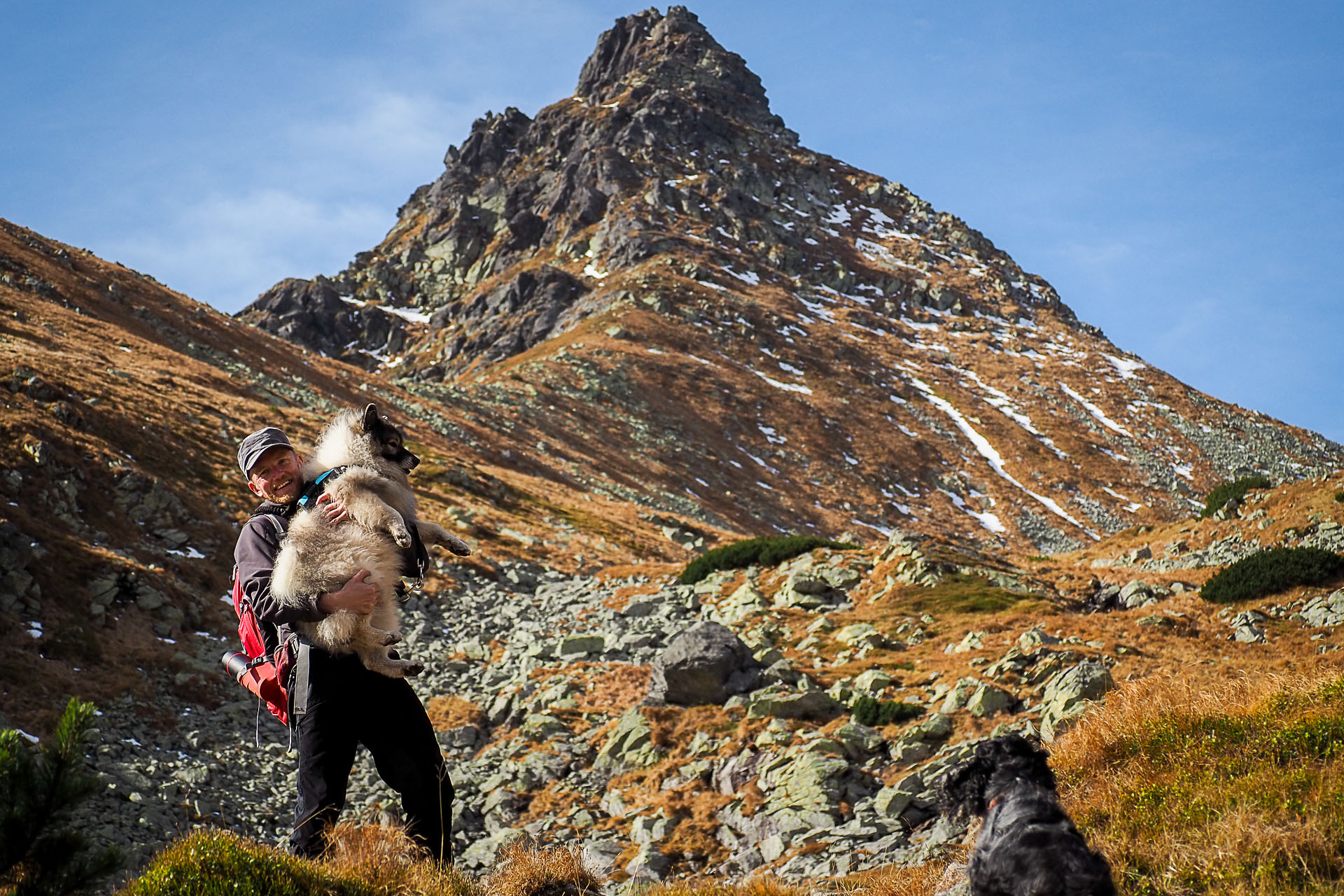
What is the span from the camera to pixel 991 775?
376 cm

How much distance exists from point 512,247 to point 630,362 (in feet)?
175

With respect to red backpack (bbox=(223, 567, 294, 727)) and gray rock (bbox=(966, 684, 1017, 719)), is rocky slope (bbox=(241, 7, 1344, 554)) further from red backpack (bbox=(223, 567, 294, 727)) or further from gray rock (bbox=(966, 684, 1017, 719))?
red backpack (bbox=(223, 567, 294, 727))

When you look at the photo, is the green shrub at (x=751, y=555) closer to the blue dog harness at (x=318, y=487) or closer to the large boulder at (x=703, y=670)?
the large boulder at (x=703, y=670)

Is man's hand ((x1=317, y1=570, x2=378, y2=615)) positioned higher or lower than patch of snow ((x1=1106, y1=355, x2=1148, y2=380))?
lower

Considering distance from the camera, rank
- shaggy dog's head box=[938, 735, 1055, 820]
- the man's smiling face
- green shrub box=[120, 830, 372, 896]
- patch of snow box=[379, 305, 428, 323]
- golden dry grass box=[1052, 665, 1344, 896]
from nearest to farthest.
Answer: shaggy dog's head box=[938, 735, 1055, 820] → green shrub box=[120, 830, 372, 896] → golden dry grass box=[1052, 665, 1344, 896] → the man's smiling face → patch of snow box=[379, 305, 428, 323]

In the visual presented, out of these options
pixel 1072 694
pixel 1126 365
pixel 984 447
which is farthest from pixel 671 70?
pixel 1072 694

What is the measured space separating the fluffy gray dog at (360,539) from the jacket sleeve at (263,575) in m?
0.05

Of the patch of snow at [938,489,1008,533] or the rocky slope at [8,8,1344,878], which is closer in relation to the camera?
the rocky slope at [8,8,1344,878]

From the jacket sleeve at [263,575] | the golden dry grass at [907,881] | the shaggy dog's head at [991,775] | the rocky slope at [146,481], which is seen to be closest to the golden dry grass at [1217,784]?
the golden dry grass at [907,881]

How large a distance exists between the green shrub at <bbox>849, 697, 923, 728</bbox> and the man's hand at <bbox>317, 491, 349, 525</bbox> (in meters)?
8.68

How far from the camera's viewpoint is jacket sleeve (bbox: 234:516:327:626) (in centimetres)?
402

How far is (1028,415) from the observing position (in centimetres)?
7750

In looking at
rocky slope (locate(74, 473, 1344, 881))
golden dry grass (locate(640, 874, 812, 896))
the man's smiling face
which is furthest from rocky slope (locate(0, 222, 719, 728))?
golden dry grass (locate(640, 874, 812, 896))

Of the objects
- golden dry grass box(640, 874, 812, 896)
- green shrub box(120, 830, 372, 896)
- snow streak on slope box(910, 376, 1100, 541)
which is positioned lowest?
green shrub box(120, 830, 372, 896)
